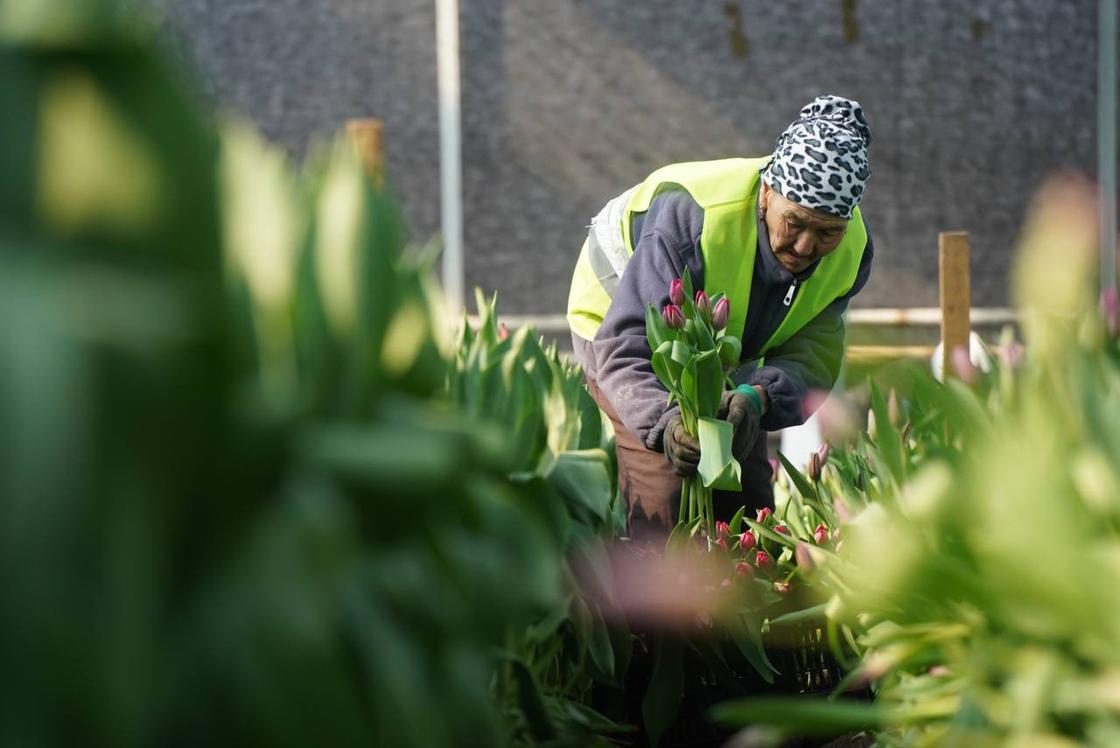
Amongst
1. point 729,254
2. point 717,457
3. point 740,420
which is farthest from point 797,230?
point 717,457

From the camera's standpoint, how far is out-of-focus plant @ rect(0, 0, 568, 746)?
1.67 feet

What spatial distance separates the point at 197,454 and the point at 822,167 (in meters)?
2.10

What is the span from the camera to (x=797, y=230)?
263cm

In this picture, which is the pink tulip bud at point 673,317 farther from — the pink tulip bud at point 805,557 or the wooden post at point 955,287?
the wooden post at point 955,287

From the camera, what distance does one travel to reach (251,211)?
0.65 metres

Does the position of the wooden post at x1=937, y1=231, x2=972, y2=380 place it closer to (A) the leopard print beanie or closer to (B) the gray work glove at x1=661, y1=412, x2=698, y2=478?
(A) the leopard print beanie

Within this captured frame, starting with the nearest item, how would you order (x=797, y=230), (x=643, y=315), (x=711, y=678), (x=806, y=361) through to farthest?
(x=711, y=678), (x=643, y=315), (x=797, y=230), (x=806, y=361)

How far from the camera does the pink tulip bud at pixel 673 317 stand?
201cm

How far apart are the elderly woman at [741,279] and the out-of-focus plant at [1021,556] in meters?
1.21

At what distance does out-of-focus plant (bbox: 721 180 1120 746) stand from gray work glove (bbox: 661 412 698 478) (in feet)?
Answer: 3.53

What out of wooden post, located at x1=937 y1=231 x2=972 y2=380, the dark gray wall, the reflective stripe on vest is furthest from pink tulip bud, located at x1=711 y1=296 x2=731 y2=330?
the dark gray wall

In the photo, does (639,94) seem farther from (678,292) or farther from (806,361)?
(678,292)

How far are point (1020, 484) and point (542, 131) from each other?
39.8 ft

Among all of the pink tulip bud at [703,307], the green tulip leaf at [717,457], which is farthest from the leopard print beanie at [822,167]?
the green tulip leaf at [717,457]
